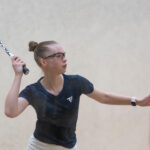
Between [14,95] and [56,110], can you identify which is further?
[56,110]

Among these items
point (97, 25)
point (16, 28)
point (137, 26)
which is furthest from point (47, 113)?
point (137, 26)

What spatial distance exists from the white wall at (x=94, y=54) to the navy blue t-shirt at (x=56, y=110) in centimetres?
110

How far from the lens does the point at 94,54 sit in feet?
10.2

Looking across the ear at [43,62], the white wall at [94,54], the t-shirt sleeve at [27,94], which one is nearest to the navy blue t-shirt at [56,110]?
the t-shirt sleeve at [27,94]

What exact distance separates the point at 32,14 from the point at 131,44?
93cm

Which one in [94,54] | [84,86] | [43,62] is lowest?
[84,86]

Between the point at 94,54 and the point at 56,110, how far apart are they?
137cm

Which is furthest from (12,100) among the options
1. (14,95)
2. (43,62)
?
(43,62)

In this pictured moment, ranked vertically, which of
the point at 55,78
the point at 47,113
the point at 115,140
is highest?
the point at 55,78

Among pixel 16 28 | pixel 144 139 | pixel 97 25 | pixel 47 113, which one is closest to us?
pixel 47 113

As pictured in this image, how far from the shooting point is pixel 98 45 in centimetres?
312

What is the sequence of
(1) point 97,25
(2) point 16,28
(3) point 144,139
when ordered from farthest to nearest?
(3) point 144,139 < (1) point 97,25 < (2) point 16,28

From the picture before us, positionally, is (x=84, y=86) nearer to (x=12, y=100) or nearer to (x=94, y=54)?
(x=12, y=100)

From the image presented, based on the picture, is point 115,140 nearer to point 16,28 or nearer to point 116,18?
point 116,18
